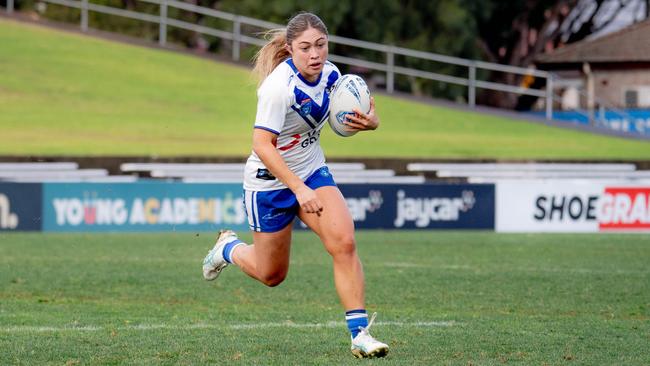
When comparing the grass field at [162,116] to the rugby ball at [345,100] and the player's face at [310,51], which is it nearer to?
the rugby ball at [345,100]

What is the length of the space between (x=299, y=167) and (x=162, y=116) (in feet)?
80.5

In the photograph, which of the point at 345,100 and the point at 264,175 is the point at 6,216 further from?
the point at 345,100

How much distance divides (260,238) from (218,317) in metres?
1.95

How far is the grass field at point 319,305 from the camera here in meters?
7.70

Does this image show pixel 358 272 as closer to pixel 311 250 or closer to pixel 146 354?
pixel 146 354

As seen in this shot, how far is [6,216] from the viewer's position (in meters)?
19.9

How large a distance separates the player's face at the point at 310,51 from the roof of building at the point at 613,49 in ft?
111

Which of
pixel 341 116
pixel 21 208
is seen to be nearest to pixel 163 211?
pixel 21 208

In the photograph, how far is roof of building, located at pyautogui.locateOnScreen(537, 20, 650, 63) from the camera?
40125 mm

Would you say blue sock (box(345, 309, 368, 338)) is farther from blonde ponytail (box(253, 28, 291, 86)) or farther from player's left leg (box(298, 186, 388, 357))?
blonde ponytail (box(253, 28, 291, 86))

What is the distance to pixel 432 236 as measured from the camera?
1995 centimetres

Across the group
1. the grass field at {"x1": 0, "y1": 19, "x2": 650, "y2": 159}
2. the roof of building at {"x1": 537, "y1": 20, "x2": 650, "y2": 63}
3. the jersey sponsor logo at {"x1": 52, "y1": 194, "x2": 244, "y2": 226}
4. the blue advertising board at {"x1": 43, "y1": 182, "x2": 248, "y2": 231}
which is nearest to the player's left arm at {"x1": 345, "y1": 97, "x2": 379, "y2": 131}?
the blue advertising board at {"x1": 43, "y1": 182, "x2": 248, "y2": 231}

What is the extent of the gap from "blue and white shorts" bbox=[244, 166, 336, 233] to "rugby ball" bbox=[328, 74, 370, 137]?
0.33 m

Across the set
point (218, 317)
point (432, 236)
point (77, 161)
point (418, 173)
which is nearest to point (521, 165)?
point (418, 173)
